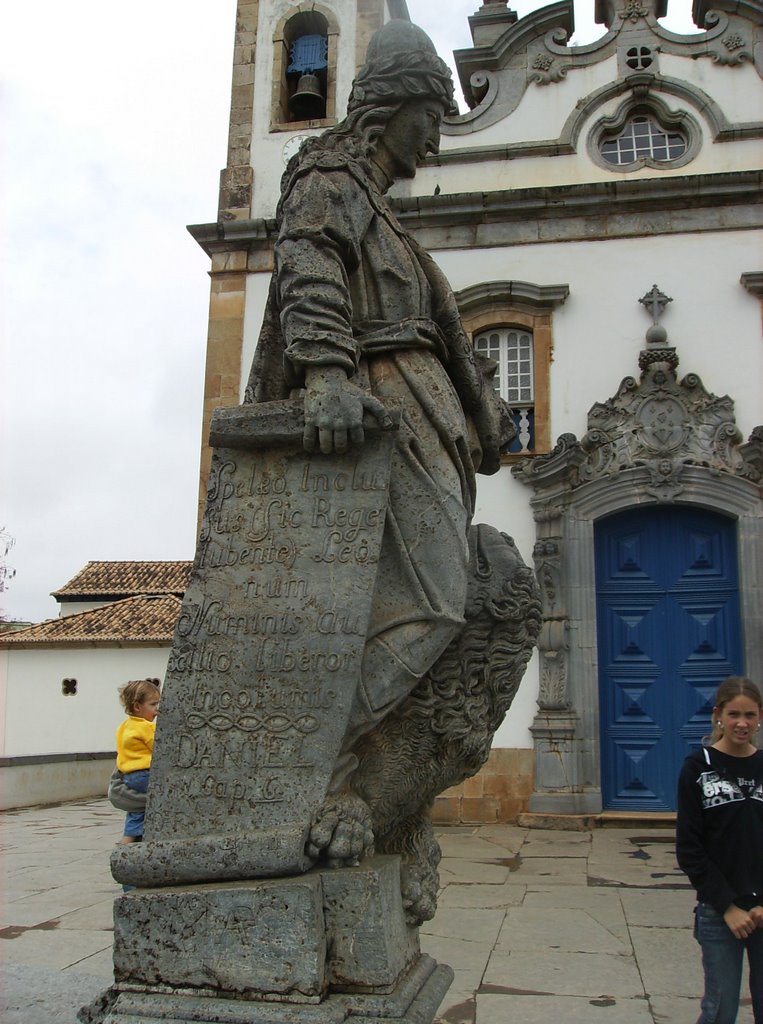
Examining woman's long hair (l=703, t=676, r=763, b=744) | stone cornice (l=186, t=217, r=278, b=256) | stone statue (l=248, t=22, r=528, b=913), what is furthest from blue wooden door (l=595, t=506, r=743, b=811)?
stone statue (l=248, t=22, r=528, b=913)

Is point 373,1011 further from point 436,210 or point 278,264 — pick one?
point 436,210

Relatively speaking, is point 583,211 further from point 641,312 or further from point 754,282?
point 754,282

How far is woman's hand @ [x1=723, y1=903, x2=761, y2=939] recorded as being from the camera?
2.75 m

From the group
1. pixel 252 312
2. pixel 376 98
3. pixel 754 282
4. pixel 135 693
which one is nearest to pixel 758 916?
pixel 376 98

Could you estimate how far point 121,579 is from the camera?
2639 centimetres

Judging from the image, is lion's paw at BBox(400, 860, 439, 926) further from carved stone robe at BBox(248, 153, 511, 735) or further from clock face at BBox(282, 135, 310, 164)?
clock face at BBox(282, 135, 310, 164)

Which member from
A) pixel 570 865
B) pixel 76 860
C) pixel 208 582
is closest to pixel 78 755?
pixel 76 860

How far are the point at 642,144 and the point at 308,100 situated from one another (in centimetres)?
385

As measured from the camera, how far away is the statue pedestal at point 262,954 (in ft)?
7.20

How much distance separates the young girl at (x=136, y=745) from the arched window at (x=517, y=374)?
18.5 feet

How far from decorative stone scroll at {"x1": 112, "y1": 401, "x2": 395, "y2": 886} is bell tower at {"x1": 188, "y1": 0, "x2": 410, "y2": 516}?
7.56 m

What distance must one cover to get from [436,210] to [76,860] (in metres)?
6.99

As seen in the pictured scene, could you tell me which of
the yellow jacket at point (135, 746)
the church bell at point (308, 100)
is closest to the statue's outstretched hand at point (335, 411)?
the yellow jacket at point (135, 746)

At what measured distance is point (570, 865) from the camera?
6.80m
